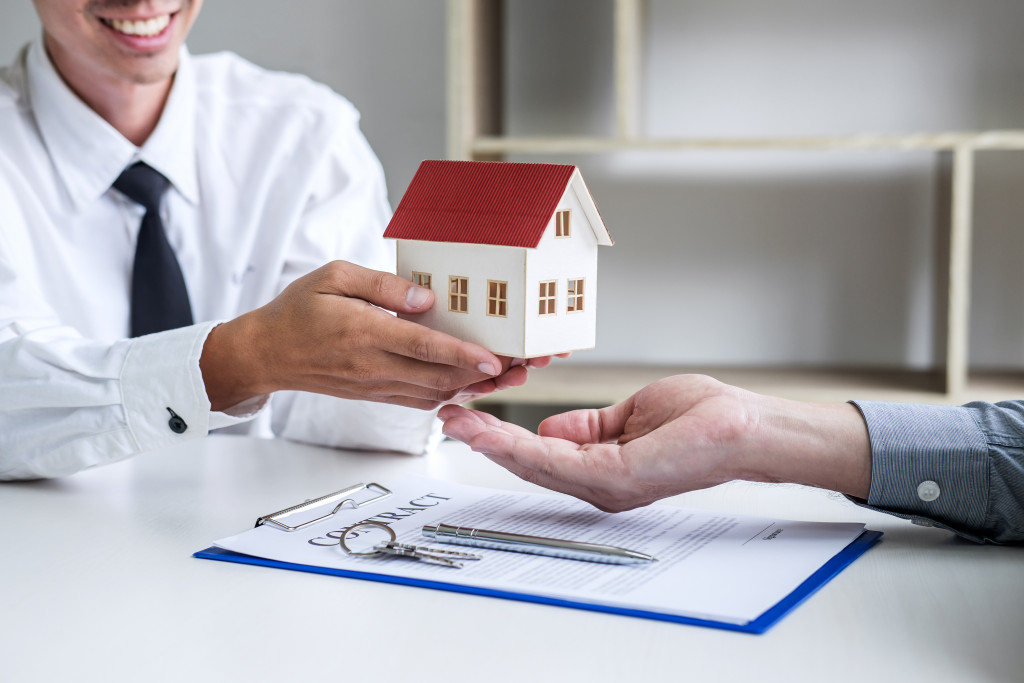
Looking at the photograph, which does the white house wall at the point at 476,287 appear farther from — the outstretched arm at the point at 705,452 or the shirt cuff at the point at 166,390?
the shirt cuff at the point at 166,390

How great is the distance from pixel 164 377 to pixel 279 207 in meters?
0.69

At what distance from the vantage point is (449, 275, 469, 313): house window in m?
0.93

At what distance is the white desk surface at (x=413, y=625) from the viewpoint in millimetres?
618

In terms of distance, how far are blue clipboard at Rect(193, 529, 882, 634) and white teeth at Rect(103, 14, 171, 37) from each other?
102 centimetres

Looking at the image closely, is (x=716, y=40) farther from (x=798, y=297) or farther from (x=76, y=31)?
(x=76, y=31)

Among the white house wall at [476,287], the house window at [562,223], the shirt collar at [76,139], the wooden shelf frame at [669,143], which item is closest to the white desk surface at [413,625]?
the white house wall at [476,287]

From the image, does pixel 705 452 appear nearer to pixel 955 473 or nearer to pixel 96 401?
pixel 955 473

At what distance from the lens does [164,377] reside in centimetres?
106

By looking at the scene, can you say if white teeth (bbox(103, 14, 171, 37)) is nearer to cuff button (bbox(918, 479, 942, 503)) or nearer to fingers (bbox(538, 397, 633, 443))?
fingers (bbox(538, 397, 633, 443))

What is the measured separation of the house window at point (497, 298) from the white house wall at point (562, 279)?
0.03 meters

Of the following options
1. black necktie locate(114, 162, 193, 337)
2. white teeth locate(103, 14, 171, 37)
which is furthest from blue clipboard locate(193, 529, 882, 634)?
white teeth locate(103, 14, 171, 37)

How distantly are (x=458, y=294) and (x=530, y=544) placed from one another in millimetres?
262

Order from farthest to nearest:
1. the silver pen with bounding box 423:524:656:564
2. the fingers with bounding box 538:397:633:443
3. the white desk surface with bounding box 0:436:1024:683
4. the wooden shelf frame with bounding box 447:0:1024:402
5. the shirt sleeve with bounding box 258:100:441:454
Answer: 1. the wooden shelf frame with bounding box 447:0:1024:402
2. the shirt sleeve with bounding box 258:100:441:454
3. the fingers with bounding box 538:397:633:443
4. the silver pen with bounding box 423:524:656:564
5. the white desk surface with bounding box 0:436:1024:683

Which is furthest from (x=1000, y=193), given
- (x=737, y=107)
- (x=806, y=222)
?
(x=737, y=107)
